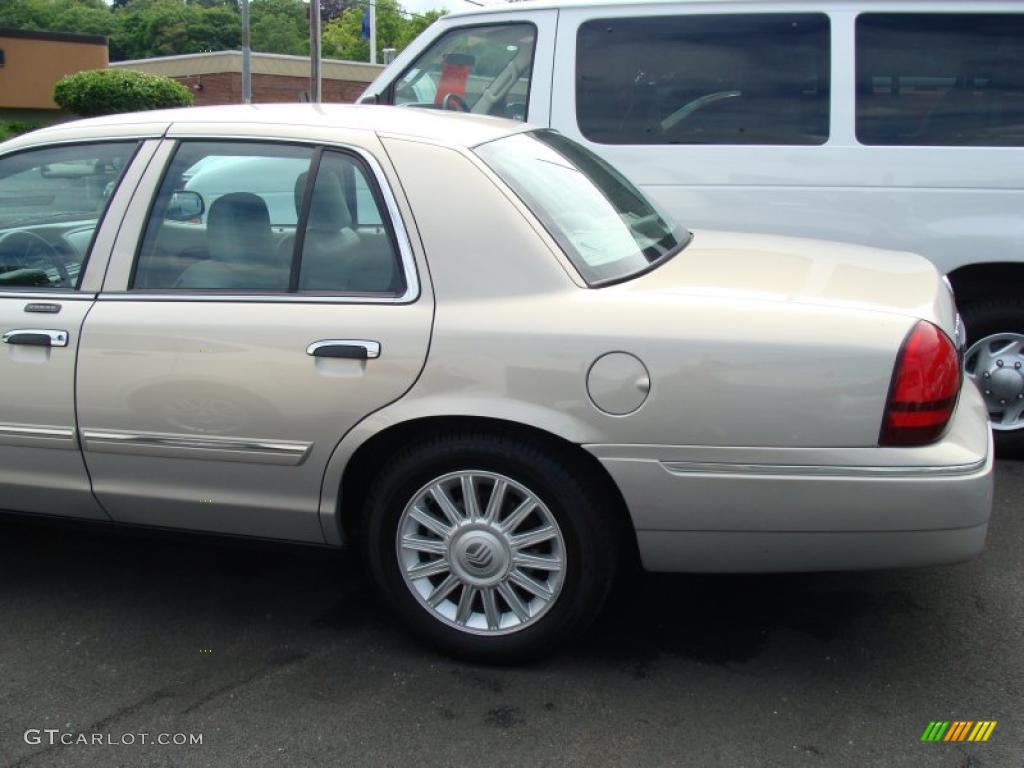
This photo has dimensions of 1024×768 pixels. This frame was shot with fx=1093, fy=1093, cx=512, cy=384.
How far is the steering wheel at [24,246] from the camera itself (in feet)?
11.9

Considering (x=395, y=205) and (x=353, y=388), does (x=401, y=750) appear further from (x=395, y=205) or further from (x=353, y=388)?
(x=395, y=205)

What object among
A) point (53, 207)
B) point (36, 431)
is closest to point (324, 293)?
point (36, 431)

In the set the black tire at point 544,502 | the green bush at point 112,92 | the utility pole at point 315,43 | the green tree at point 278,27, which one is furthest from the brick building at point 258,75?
the green tree at point 278,27

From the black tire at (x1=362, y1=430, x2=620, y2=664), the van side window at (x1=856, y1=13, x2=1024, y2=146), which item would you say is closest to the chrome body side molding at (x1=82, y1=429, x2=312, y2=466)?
the black tire at (x1=362, y1=430, x2=620, y2=664)

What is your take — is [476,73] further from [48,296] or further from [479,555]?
[479,555]

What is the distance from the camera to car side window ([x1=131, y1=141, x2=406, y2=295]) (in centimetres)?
324

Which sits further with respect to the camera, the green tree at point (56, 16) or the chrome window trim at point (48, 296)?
the green tree at point (56, 16)

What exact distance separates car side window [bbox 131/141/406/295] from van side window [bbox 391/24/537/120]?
208 cm

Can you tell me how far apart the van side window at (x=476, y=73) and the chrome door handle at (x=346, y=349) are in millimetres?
2522

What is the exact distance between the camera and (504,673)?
324cm

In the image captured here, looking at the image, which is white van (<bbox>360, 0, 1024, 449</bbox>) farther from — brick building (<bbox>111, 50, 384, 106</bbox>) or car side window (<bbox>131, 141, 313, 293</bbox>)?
brick building (<bbox>111, 50, 384, 106</bbox>)

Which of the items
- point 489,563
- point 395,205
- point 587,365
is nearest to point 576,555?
point 489,563
